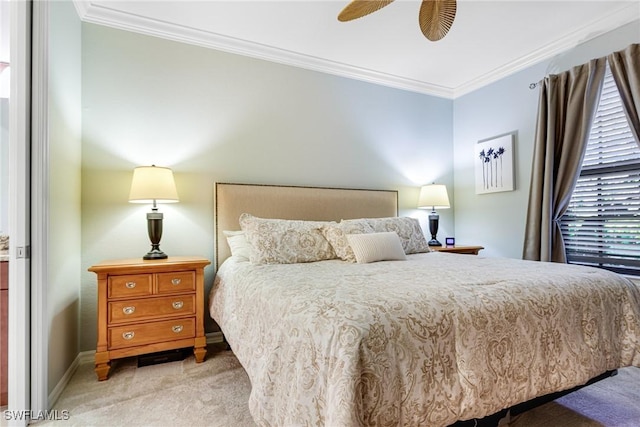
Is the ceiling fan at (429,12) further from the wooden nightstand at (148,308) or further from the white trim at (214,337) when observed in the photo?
the white trim at (214,337)

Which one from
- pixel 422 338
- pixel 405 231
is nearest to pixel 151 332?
pixel 422 338

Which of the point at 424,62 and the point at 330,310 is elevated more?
the point at 424,62

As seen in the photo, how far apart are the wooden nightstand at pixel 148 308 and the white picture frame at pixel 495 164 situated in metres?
3.29

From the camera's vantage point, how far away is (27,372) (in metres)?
1.64

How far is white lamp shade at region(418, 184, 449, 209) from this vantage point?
12.1 ft

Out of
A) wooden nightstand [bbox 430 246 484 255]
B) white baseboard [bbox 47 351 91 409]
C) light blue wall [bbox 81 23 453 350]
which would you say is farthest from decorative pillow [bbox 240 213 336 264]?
wooden nightstand [bbox 430 246 484 255]

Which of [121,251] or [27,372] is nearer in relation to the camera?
[27,372]

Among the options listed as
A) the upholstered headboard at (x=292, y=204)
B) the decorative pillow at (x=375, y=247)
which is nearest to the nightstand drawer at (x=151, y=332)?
the upholstered headboard at (x=292, y=204)

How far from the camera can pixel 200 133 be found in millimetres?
2896

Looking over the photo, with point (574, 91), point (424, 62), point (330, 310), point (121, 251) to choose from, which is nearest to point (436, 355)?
point (330, 310)

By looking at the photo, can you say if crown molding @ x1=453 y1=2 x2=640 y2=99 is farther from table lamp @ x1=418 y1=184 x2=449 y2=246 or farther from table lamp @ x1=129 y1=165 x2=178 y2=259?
table lamp @ x1=129 y1=165 x2=178 y2=259

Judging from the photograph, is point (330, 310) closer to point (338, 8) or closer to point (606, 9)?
point (338, 8)

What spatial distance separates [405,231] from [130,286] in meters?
2.29

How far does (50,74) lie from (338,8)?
2074 mm
